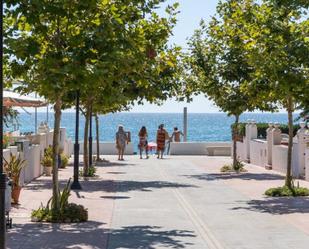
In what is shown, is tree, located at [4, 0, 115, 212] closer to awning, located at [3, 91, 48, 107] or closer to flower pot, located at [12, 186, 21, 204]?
flower pot, located at [12, 186, 21, 204]

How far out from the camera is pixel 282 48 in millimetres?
16891

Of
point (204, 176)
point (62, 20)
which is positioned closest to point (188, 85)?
point (204, 176)

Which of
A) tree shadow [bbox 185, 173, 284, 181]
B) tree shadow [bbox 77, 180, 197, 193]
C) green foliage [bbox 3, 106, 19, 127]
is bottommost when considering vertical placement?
tree shadow [bbox 77, 180, 197, 193]

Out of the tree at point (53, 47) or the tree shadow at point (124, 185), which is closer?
the tree at point (53, 47)

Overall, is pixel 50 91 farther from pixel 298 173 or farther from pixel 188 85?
pixel 188 85

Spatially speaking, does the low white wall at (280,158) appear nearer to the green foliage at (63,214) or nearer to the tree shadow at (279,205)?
the tree shadow at (279,205)

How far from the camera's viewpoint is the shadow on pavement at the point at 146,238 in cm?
1157

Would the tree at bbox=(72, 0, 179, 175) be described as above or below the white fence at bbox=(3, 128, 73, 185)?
above

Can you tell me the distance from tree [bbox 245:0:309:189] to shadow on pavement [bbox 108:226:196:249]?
5.57m

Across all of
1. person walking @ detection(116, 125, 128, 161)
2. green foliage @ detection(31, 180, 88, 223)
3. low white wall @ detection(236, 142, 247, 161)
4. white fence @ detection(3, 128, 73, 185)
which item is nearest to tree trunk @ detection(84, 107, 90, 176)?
white fence @ detection(3, 128, 73, 185)

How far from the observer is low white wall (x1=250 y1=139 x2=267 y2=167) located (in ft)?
104

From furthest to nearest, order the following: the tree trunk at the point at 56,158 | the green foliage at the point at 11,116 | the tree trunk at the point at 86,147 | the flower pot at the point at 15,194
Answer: the green foliage at the point at 11,116 < the tree trunk at the point at 86,147 < the flower pot at the point at 15,194 < the tree trunk at the point at 56,158

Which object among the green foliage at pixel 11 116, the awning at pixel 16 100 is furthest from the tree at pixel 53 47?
the green foliage at pixel 11 116

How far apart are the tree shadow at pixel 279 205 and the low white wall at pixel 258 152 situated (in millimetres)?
13063
